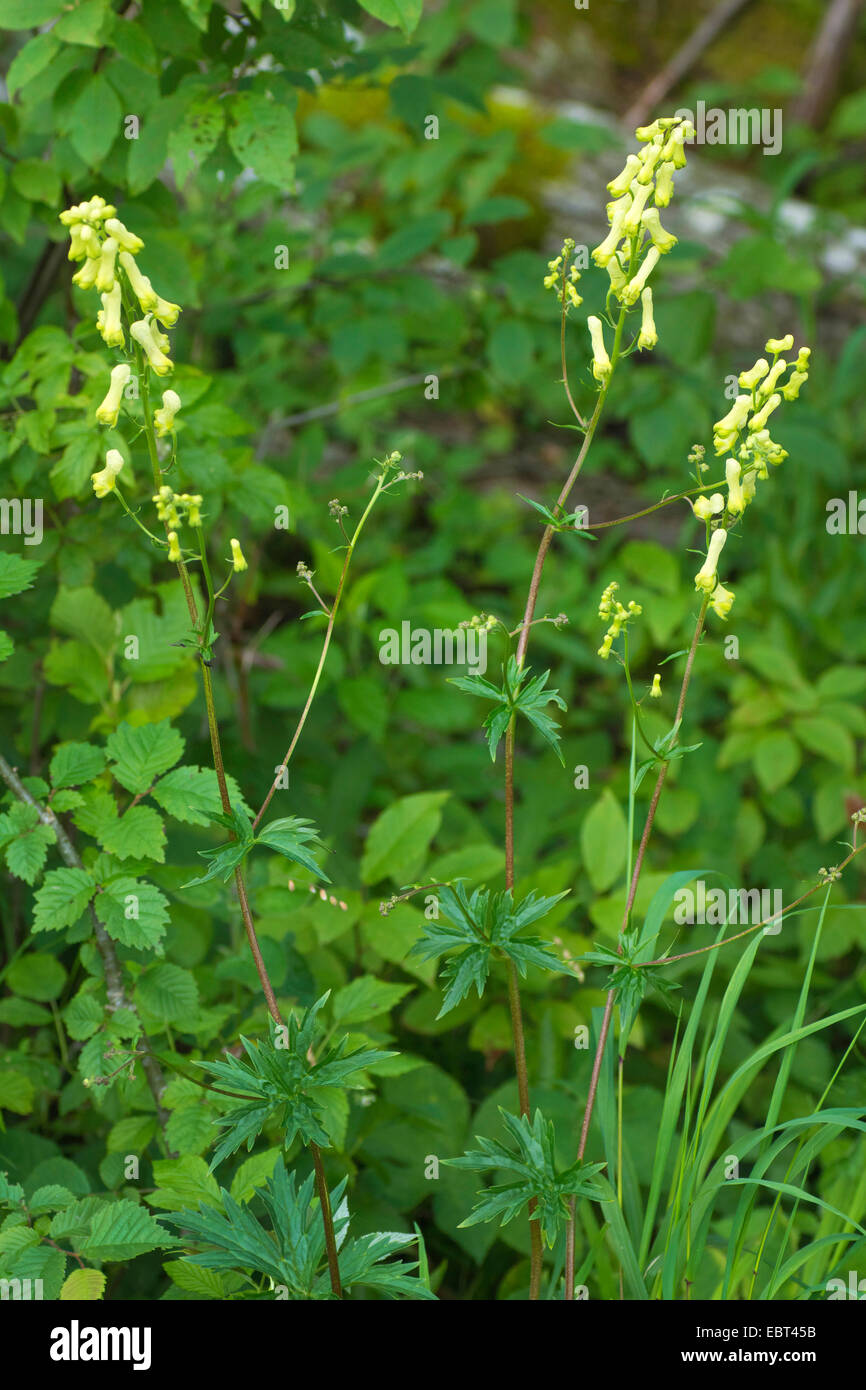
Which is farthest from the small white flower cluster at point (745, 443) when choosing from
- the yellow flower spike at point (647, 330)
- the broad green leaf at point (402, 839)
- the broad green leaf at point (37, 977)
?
the broad green leaf at point (37, 977)

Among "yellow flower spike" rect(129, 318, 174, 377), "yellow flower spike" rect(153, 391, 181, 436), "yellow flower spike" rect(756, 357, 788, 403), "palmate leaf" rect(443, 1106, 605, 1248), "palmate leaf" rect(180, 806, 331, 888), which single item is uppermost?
"yellow flower spike" rect(129, 318, 174, 377)

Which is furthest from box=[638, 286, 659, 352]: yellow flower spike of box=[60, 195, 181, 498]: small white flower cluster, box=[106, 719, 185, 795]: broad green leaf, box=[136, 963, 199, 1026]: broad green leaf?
box=[136, 963, 199, 1026]: broad green leaf

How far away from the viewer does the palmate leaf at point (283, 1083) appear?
113 centimetres

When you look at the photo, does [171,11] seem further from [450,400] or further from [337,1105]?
[337,1105]

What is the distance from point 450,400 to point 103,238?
193 cm

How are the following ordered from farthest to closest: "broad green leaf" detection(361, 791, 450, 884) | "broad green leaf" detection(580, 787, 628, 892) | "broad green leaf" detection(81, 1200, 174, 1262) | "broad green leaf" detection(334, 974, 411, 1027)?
"broad green leaf" detection(580, 787, 628, 892)
"broad green leaf" detection(361, 791, 450, 884)
"broad green leaf" detection(334, 974, 411, 1027)
"broad green leaf" detection(81, 1200, 174, 1262)

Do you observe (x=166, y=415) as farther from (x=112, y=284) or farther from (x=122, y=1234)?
(x=122, y=1234)

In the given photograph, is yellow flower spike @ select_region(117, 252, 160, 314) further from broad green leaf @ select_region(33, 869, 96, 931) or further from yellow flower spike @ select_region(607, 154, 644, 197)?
broad green leaf @ select_region(33, 869, 96, 931)

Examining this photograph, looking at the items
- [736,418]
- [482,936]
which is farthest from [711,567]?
[482,936]

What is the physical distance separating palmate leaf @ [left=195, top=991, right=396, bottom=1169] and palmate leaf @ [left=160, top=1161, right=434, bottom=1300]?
4.0 inches

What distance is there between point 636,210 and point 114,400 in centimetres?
58

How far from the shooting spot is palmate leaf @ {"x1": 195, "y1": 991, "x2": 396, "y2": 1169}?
1.13 meters

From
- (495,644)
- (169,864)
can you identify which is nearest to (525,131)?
(495,644)

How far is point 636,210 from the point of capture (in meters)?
1.15
